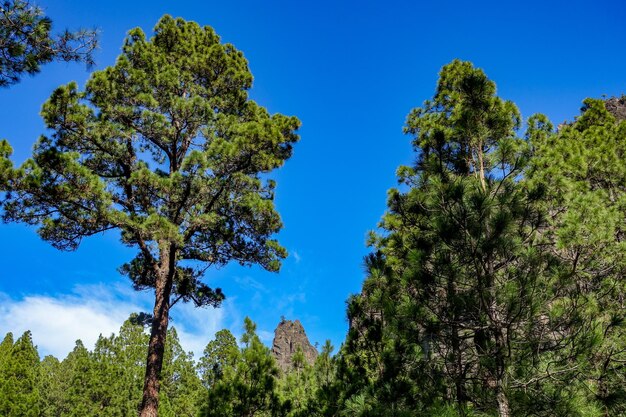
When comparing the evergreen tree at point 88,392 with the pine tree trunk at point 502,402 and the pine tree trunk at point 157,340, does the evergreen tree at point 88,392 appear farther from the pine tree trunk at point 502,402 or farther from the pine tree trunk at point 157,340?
the pine tree trunk at point 502,402

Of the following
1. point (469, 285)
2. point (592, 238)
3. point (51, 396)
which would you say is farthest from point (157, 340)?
point (51, 396)

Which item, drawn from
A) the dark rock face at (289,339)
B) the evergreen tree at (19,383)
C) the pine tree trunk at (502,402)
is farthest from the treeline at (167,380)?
the dark rock face at (289,339)

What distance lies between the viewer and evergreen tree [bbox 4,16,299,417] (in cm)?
784

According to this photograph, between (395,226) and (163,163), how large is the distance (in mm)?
6395

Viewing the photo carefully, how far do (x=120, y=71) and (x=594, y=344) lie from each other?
10.2 metres

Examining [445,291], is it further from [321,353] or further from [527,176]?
[321,353]

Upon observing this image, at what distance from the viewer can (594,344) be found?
387 centimetres

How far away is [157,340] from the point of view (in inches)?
326

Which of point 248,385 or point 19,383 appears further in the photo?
point 19,383

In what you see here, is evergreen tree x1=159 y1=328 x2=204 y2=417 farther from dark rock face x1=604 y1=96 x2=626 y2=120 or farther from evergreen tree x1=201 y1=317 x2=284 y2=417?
dark rock face x1=604 y1=96 x2=626 y2=120

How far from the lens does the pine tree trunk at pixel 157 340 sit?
7.72 m

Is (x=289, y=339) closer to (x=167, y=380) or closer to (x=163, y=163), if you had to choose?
(x=167, y=380)

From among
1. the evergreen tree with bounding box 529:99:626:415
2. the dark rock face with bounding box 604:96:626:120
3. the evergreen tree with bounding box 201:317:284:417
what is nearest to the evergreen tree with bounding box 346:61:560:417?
the evergreen tree with bounding box 529:99:626:415

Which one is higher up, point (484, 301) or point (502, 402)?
point (484, 301)
